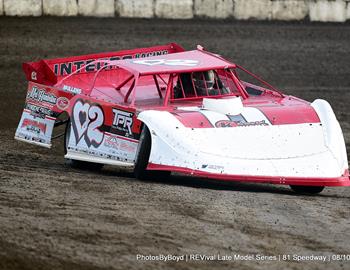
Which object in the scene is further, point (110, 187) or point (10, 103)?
point (10, 103)

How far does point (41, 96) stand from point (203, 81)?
1.74 metres

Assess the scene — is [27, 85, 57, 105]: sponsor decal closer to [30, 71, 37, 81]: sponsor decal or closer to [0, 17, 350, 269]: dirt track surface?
[30, 71, 37, 81]: sponsor decal

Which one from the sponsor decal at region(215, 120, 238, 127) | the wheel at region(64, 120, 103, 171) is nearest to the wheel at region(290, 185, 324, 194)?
the sponsor decal at region(215, 120, 238, 127)

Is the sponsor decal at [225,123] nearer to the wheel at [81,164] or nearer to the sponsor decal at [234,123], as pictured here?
the sponsor decal at [234,123]

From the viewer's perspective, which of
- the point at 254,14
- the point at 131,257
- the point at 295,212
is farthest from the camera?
the point at 254,14

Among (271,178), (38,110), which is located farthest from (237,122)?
(38,110)

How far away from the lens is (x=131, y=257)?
6.45 metres

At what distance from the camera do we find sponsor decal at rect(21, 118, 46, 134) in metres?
11.2

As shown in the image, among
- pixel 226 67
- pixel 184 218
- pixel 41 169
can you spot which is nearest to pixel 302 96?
pixel 226 67

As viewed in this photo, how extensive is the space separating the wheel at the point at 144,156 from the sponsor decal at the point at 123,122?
25 centimetres

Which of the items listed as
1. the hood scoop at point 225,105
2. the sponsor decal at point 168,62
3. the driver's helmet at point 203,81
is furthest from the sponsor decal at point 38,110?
the hood scoop at point 225,105

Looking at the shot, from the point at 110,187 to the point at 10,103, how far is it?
6.57 meters

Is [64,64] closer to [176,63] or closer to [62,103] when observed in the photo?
[62,103]

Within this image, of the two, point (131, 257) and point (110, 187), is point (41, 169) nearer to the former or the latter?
point (110, 187)
